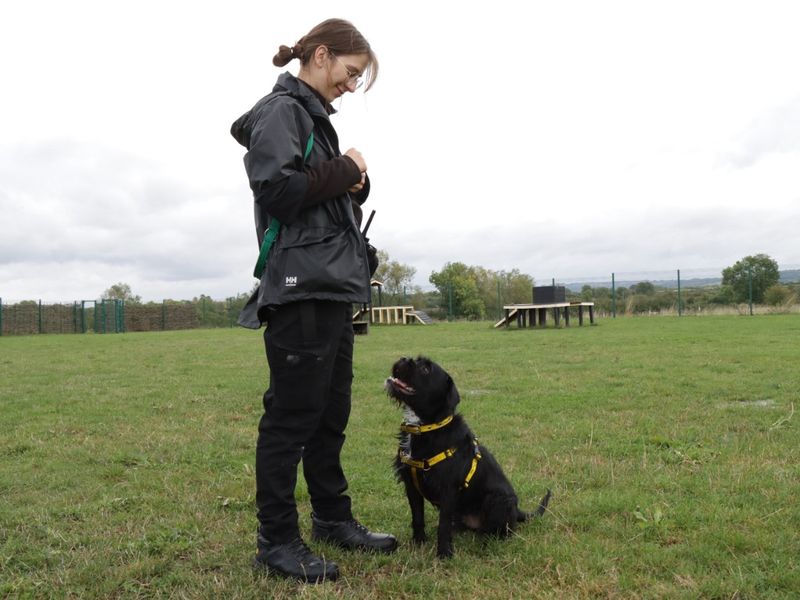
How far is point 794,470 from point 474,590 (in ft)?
8.50

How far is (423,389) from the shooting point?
2.98m

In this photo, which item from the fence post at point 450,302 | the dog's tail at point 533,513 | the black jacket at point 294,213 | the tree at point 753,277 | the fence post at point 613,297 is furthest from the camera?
the fence post at point 450,302

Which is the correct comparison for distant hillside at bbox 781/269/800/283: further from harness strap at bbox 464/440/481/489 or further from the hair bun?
the hair bun

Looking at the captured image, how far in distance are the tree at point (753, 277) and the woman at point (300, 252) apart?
104 feet

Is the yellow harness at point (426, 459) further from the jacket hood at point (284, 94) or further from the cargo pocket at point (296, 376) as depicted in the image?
the jacket hood at point (284, 94)

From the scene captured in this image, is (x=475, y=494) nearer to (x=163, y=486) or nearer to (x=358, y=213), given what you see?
(x=358, y=213)

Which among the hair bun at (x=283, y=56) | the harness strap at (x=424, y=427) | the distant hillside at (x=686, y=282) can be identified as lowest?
the harness strap at (x=424, y=427)

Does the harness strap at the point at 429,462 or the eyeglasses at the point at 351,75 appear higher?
the eyeglasses at the point at 351,75

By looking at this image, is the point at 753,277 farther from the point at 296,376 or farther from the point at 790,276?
the point at 296,376

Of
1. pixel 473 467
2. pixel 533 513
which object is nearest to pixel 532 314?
pixel 533 513

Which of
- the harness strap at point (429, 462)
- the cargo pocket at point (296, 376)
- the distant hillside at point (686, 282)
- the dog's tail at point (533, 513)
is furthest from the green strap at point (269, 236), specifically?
the distant hillside at point (686, 282)

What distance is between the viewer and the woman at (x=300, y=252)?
2514 mm

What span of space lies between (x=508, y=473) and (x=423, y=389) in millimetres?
1650

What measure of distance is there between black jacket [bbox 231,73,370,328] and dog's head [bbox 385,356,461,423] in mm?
452
